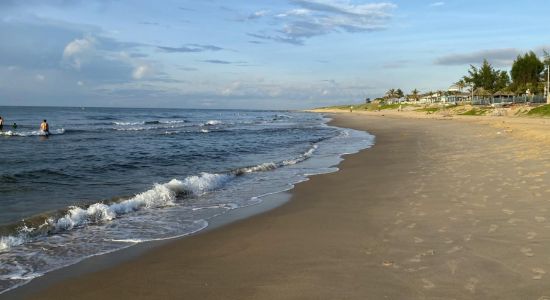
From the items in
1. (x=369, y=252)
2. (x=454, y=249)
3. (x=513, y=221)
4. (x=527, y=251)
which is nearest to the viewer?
(x=527, y=251)

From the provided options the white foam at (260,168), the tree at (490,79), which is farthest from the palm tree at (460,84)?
the white foam at (260,168)

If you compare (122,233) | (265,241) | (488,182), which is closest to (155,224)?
(122,233)

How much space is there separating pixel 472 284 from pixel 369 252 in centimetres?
152

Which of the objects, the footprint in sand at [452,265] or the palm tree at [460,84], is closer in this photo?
the footprint in sand at [452,265]

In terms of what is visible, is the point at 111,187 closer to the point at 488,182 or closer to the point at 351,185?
the point at 351,185

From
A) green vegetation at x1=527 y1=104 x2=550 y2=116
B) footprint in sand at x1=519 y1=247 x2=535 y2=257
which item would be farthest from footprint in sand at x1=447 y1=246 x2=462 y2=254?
green vegetation at x1=527 y1=104 x2=550 y2=116

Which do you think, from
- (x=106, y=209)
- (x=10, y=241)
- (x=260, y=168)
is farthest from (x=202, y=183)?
(x=10, y=241)

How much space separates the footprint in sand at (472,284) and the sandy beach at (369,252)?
0.03ft

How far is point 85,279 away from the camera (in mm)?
5387

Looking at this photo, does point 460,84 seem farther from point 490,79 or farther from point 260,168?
point 260,168

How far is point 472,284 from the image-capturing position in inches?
180

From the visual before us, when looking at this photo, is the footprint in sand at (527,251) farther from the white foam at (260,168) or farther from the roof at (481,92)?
the roof at (481,92)

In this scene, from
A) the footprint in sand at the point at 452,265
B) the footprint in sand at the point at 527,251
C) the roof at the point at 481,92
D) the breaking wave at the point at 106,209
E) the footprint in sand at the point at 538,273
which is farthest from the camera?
the roof at the point at 481,92

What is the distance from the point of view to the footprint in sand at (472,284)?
175 inches
